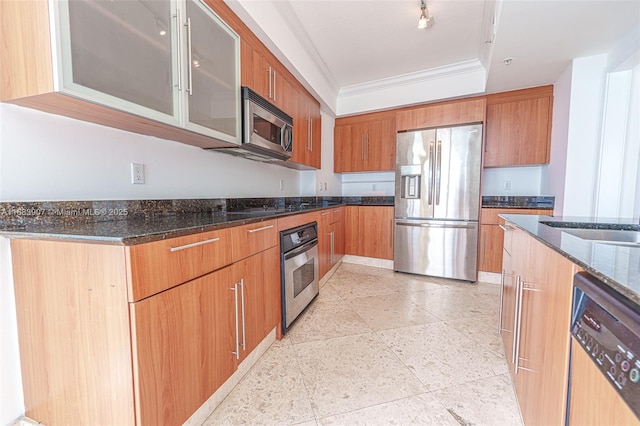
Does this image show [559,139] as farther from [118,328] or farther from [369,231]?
[118,328]

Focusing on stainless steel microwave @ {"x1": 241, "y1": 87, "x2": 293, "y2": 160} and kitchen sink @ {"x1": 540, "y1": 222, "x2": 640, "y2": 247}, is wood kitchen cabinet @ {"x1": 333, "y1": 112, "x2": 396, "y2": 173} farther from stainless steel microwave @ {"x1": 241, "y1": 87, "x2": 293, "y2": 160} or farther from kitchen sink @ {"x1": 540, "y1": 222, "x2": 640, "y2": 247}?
kitchen sink @ {"x1": 540, "y1": 222, "x2": 640, "y2": 247}

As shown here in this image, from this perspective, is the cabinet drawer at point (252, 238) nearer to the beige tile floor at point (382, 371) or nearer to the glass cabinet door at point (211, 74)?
the glass cabinet door at point (211, 74)

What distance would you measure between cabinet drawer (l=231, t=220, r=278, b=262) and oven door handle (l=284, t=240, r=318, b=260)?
0.54 ft

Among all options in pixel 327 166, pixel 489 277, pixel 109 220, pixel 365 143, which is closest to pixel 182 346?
pixel 109 220

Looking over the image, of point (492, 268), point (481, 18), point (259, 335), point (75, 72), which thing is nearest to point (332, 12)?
point (481, 18)

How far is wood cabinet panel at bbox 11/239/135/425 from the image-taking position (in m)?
0.81

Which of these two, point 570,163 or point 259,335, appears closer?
point 259,335

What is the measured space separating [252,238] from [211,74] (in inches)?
37.9

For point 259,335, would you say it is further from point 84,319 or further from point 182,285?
point 84,319

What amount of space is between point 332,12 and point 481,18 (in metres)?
1.30

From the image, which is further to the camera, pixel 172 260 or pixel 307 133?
pixel 307 133

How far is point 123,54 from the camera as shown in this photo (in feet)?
3.31

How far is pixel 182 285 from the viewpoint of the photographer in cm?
97

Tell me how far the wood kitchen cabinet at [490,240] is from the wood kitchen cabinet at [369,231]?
1.05 m
